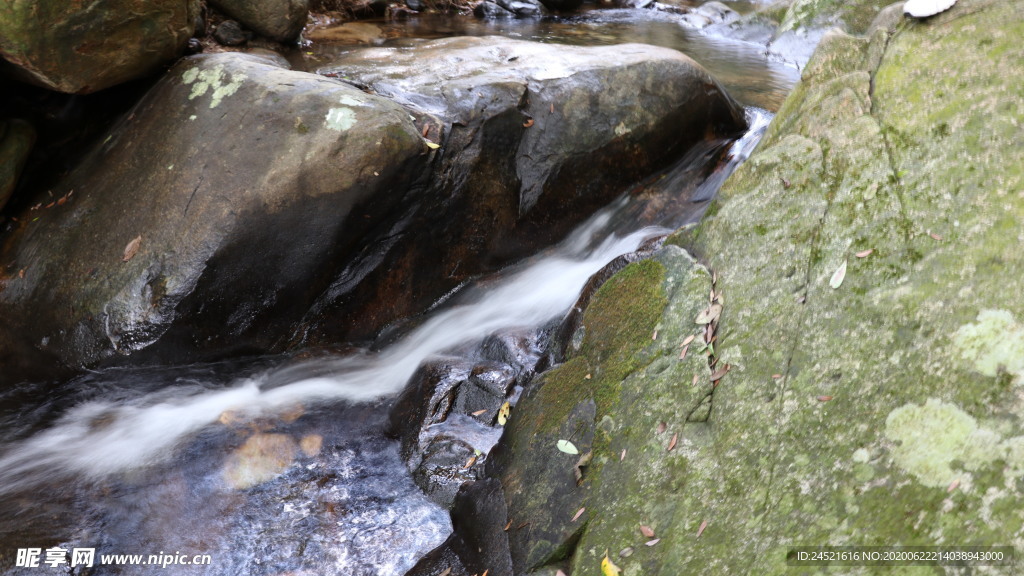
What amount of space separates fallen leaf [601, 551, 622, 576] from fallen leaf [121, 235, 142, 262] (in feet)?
12.2

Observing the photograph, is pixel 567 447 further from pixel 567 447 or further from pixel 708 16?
pixel 708 16

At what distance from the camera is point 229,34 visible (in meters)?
6.91

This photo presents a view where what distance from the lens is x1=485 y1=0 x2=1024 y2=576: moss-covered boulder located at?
2422mm

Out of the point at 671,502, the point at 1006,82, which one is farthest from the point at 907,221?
the point at 671,502

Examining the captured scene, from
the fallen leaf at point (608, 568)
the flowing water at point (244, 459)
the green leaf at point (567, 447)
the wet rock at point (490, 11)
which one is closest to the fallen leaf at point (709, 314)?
the green leaf at point (567, 447)

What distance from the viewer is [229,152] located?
4.66 m

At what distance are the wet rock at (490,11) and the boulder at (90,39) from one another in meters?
8.08

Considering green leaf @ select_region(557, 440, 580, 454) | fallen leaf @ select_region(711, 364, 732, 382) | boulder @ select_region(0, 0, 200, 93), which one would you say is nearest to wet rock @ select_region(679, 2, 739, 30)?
boulder @ select_region(0, 0, 200, 93)

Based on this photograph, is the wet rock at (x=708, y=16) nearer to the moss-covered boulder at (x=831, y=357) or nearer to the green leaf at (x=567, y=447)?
the moss-covered boulder at (x=831, y=357)

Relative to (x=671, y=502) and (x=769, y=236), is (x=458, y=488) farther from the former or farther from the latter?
(x=769, y=236)

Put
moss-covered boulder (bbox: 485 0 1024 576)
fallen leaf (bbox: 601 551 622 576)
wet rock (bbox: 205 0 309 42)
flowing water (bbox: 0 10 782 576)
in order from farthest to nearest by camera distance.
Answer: wet rock (bbox: 205 0 309 42) < flowing water (bbox: 0 10 782 576) < fallen leaf (bbox: 601 551 622 576) < moss-covered boulder (bbox: 485 0 1024 576)

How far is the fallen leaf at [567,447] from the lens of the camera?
330 centimetres

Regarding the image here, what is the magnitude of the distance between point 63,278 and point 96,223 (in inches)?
17.3

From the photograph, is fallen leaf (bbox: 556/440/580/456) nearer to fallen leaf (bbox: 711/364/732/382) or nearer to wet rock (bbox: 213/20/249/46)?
fallen leaf (bbox: 711/364/732/382)
